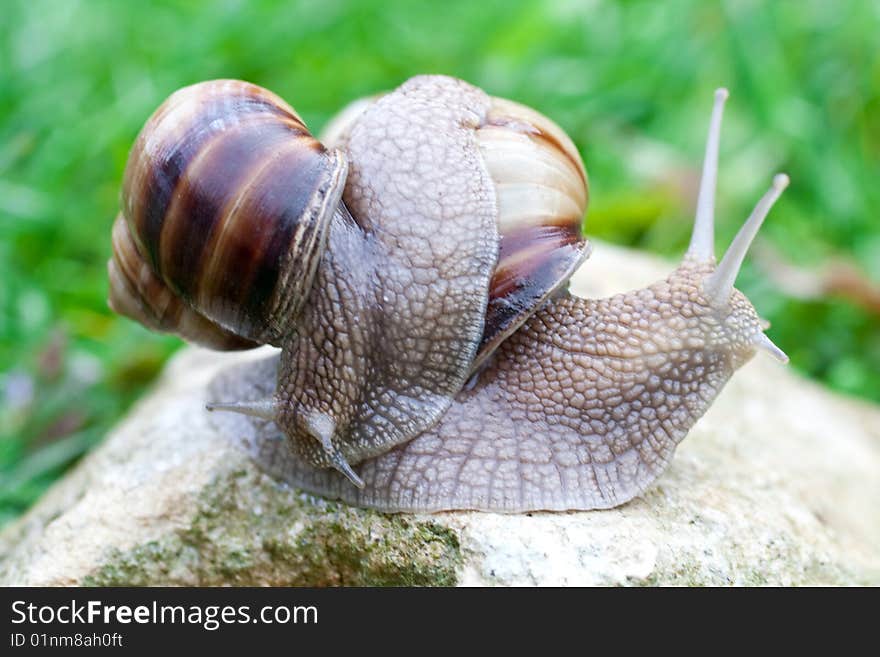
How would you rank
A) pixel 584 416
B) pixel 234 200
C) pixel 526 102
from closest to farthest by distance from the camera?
pixel 234 200, pixel 584 416, pixel 526 102

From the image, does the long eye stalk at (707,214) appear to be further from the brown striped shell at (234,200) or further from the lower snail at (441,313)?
the brown striped shell at (234,200)

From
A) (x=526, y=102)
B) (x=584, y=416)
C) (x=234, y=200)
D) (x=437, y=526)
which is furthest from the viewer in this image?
(x=526, y=102)

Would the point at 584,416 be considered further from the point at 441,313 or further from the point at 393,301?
the point at 393,301

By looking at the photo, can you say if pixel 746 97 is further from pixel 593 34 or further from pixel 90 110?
pixel 90 110

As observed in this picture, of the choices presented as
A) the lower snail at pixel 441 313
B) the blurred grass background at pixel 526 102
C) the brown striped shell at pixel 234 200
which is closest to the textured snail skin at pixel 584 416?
the lower snail at pixel 441 313

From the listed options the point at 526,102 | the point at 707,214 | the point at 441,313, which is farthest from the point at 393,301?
the point at 526,102

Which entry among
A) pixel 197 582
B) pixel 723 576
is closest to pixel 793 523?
pixel 723 576

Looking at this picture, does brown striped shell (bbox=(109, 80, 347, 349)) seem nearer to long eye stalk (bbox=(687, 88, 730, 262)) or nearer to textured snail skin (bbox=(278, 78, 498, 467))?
textured snail skin (bbox=(278, 78, 498, 467))
